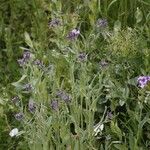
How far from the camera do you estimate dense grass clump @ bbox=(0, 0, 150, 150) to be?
2404 mm

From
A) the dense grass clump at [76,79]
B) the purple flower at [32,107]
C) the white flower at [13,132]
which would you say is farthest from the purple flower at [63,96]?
the white flower at [13,132]

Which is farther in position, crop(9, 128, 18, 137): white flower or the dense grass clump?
crop(9, 128, 18, 137): white flower

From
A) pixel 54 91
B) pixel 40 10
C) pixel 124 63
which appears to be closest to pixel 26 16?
pixel 40 10

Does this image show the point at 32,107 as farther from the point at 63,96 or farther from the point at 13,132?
the point at 13,132

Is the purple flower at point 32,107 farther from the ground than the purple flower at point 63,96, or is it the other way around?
the purple flower at point 63,96

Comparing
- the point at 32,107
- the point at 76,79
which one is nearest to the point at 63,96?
the point at 32,107

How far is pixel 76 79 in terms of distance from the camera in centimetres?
283

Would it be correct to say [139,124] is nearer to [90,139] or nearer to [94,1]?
[90,139]

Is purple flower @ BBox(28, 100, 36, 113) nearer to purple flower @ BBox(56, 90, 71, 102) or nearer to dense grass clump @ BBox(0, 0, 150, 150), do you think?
dense grass clump @ BBox(0, 0, 150, 150)

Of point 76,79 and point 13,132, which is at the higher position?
point 76,79

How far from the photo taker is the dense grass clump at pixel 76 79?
2.40m

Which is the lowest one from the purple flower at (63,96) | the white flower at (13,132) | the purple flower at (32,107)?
the white flower at (13,132)

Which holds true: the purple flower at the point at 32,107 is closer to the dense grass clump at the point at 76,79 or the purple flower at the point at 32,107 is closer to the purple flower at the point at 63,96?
the dense grass clump at the point at 76,79

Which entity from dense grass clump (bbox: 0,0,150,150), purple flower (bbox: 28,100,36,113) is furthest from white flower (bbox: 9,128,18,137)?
purple flower (bbox: 28,100,36,113)
